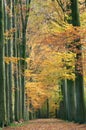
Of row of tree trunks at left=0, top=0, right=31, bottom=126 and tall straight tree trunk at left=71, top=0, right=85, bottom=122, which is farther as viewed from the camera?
row of tree trunks at left=0, top=0, right=31, bottom=126

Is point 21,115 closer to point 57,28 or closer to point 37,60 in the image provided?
point 57,28

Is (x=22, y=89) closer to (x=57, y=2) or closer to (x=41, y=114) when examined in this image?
(x=57, y=2)

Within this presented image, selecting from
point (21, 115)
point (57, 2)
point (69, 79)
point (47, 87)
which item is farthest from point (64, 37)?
point (47, 87)

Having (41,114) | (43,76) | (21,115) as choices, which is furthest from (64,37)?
(41,114)

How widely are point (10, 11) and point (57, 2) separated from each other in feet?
15.8

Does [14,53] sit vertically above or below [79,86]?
above

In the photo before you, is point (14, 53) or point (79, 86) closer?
point (79, 86)

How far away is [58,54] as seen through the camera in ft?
72.5

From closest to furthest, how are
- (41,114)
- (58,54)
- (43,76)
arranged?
(58,54) → (43,76) → (41,114)

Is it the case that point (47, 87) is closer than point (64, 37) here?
No

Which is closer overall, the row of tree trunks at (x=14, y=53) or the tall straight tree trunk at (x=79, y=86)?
the tall straight tree trunk at (x=79, y=86)

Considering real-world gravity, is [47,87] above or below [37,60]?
below

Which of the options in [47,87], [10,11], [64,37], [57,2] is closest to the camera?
[64,37]

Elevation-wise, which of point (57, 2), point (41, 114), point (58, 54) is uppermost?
point (57, 2)
